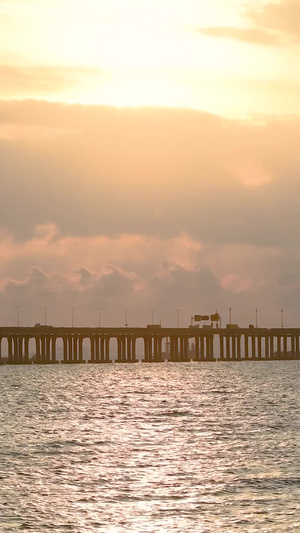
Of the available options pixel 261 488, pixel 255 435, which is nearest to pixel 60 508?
pixel 261 488

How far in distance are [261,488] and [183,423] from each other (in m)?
34.2

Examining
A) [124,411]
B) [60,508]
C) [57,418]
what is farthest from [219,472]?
[124,411]

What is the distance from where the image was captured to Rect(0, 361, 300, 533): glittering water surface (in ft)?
138

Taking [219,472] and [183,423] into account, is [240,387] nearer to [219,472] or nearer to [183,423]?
[183,423]

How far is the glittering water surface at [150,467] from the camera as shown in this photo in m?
42.1

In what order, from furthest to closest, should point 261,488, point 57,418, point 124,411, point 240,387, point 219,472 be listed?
point 240,387, point 124,411, point 57,418, point 219,472, point 261,488

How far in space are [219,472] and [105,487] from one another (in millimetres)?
7330

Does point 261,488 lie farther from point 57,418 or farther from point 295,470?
point 57,418

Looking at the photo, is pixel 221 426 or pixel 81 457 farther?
pixel 221 426

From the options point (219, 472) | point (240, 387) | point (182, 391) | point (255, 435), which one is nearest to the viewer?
point (219, 472)

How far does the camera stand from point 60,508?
146 ft

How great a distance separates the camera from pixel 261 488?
48594 mm

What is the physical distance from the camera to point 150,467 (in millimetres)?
55500


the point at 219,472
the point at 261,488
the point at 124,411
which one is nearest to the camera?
the point at 261,488
